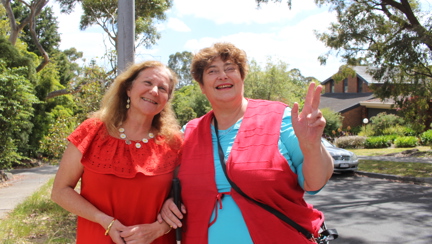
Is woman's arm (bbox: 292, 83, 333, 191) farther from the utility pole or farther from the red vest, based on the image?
the utility pole

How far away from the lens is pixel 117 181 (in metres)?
2.28

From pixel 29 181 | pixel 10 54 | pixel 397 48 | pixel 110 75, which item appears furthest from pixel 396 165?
pixel 10 54

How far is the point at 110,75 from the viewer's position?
6844 millimetres

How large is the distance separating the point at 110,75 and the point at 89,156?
190 inches

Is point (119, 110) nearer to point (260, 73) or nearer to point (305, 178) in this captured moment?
point (305, 178)

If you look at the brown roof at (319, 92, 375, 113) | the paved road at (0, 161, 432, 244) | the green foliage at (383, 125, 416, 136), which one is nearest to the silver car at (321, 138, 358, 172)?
the paved road at (0, 161, 432, 244)

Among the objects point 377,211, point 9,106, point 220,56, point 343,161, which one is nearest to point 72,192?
point 220,56

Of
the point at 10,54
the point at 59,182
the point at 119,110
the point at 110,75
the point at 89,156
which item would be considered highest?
the point at 10,54

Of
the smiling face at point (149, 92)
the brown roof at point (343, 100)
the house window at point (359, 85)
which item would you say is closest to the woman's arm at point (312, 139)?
the smiling face at point (149, 92)

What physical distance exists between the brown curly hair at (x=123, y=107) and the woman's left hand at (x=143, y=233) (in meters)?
0.61

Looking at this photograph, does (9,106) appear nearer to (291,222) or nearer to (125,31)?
(125,31)

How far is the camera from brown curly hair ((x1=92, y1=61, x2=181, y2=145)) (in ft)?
8.33

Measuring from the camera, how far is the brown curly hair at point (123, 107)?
2539mm

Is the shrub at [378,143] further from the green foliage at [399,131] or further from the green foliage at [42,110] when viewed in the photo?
the green foliage at [42,110]
